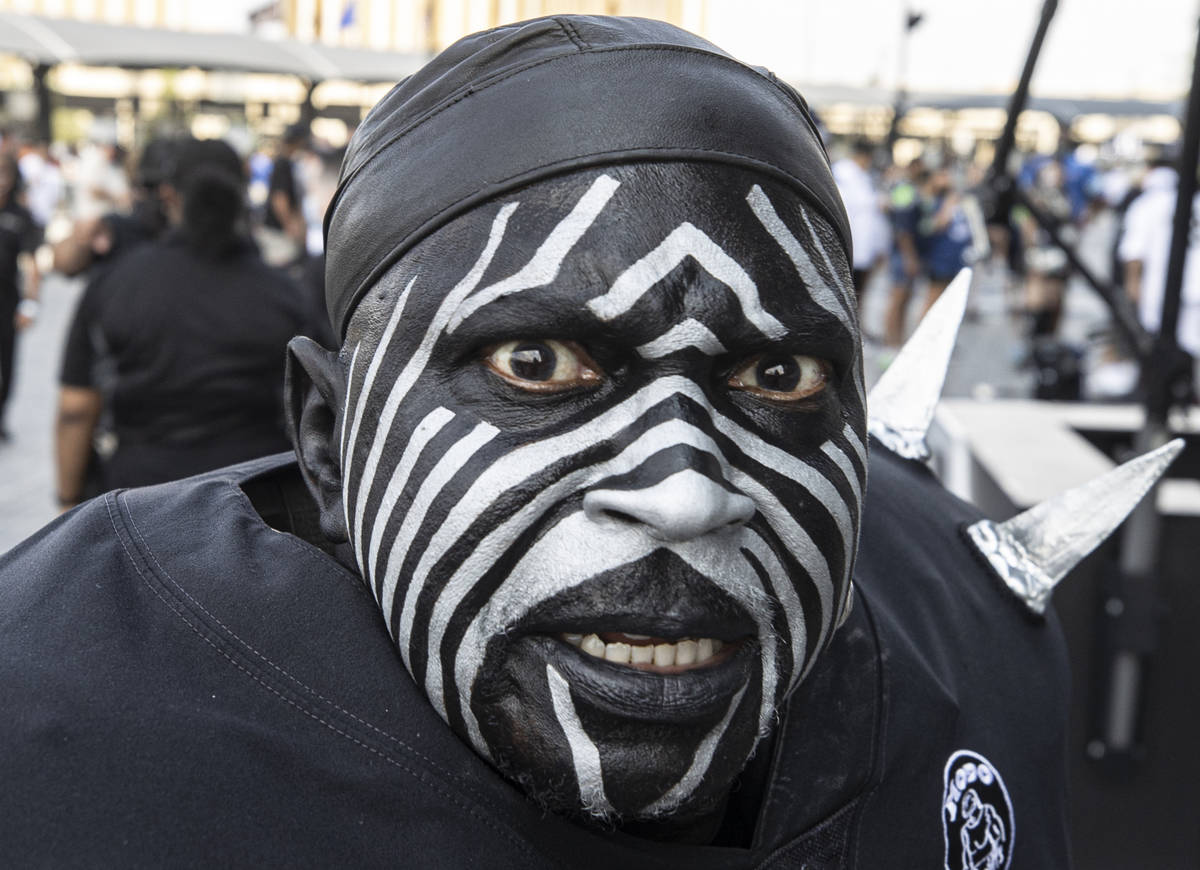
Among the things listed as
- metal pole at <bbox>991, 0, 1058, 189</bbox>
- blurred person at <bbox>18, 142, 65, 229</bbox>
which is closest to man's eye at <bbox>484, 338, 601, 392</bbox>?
metal pole at <bbox>991, 0, 1058, 189</bbox>

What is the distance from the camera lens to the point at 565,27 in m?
1.34

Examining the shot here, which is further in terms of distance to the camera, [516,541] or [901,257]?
[901,257]

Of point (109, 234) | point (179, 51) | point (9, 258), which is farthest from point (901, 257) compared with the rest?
point (179, 51)

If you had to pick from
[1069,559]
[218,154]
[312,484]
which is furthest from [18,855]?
[218,154]

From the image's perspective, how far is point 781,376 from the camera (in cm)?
127

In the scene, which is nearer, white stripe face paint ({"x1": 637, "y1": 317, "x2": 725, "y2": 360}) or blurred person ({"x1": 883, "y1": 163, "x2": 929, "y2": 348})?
white stripe face paint ({"x1": 637, "y1": 317, "x2": 725, "y2": 360})

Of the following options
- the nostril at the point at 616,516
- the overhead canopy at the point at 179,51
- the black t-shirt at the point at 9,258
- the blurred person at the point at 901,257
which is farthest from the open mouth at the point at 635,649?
the overhead canopy at the point at 179,51

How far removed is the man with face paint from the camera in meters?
1.17

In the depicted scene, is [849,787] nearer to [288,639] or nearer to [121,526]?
[288,639]

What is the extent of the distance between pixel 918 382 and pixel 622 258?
1.02 m

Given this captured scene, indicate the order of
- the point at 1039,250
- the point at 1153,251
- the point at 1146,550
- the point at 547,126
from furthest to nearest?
the point at 1039,250
the point at 1153,251
the point at 1146,550
the point at 547,126

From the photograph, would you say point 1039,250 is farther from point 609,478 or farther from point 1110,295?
point 609,478

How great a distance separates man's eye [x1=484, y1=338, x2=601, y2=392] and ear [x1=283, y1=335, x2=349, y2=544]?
0.86ft

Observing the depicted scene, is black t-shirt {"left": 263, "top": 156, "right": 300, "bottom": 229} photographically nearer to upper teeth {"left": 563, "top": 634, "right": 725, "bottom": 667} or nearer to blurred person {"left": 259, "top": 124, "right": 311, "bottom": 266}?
blurred person {"left": 259, "top": 124, "right": 311, "bottom": 266}
